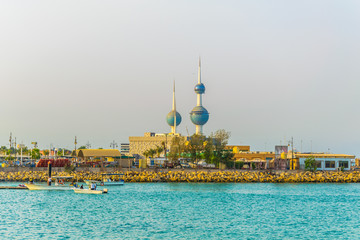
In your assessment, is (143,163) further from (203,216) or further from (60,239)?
(60,239)

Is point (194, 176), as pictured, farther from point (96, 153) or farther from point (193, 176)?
point (96, 153)

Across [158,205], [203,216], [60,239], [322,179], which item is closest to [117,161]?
[322,179]

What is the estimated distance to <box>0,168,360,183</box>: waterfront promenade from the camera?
111750 mm

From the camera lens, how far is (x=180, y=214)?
200 feet

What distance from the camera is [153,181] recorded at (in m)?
111

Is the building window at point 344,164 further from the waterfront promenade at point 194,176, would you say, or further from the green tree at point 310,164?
the waterfront promenade at point 194,176

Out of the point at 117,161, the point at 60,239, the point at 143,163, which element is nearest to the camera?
the point at 60,239

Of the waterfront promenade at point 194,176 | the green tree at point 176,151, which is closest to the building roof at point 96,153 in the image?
the green tree at point 176,151

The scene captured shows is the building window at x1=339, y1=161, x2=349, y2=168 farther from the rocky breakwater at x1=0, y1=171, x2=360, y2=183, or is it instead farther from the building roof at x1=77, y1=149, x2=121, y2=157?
the building roof at x1=77, y1=149, x2=121, y2=157

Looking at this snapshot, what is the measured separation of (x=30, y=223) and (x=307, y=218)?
2986 centimetres

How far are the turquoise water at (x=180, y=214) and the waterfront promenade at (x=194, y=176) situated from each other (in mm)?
19381

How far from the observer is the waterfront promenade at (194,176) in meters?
112

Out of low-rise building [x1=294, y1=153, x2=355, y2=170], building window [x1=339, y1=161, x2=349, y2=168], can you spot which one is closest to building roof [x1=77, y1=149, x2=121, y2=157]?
low-rise building [x1=294, y1=153, x2=355, y2=170]

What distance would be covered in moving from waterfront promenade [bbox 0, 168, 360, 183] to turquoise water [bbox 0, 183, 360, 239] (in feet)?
63.6
